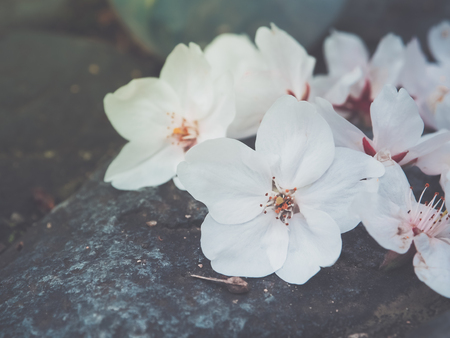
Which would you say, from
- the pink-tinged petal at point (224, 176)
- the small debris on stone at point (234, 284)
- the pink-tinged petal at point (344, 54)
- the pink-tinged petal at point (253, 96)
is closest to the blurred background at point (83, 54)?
the pink-tinged petal at point (344, 54)

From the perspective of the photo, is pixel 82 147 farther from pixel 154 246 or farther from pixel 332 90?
pixel 332 90

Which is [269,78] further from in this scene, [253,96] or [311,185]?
[311,185]

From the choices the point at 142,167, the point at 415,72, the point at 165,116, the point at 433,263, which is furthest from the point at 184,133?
the point at 415,72

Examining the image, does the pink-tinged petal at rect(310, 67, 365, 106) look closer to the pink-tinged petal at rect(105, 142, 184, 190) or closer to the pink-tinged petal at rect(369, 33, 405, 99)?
the pink-tinged petal at rect(369, 33, 405, 99)

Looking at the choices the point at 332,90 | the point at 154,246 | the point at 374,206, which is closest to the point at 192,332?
the point at 154,246

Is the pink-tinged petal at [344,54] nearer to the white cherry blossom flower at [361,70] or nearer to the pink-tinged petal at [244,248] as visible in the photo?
the white cherry blossom flower at [361,70]

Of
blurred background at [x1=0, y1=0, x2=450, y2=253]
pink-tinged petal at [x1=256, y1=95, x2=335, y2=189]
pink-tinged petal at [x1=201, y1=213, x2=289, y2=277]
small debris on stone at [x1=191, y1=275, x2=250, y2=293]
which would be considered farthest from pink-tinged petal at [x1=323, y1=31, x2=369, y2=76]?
small debris on stone at [x1=191, y1=275, x2=250, y2=293]
